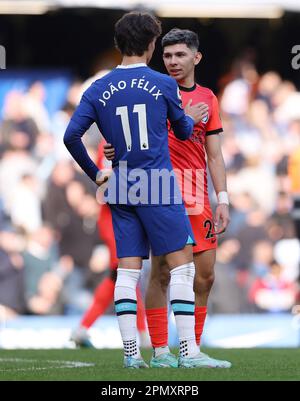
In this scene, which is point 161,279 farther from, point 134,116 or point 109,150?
point 134,116

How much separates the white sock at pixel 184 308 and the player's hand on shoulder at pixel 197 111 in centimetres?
96

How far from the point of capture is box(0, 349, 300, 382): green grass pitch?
659cm

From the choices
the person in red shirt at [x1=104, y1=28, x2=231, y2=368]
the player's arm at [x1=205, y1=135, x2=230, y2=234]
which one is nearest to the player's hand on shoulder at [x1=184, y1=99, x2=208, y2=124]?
the person in red shirt at [x1=104, y1=28, x2=231, y2=368]

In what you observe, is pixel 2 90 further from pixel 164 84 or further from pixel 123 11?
pixel 164 84

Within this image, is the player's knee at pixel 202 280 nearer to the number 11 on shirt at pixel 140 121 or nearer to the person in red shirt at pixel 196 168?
the person in red shirt at pixel 196 168

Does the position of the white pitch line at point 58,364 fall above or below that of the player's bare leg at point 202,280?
below

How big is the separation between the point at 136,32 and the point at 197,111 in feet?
Answer: 2.41

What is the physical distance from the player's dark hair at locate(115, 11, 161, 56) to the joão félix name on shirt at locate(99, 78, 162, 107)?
19 centimetres

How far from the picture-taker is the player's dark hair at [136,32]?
691 centimetres

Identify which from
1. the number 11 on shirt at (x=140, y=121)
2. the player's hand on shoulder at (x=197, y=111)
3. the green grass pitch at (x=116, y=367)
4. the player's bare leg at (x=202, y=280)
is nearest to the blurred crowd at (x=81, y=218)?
the green grass pitch at (x=116, y=367)

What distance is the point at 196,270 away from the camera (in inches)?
305

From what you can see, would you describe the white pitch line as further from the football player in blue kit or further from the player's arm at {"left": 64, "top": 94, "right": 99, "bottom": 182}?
A: the player's arm at {"left": 64, "top": 94, "right": 99, "bottom": 182}

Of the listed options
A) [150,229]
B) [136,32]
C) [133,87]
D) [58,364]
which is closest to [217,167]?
[150,229]

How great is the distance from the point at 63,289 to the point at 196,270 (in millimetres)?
7309
